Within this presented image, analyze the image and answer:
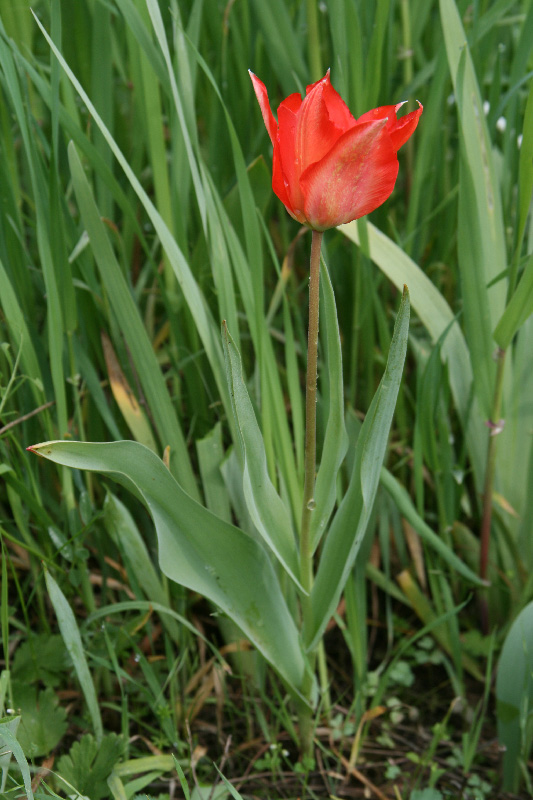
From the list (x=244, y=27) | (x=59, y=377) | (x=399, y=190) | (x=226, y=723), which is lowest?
(x=226, y=723)

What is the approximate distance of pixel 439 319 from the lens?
3.33ft

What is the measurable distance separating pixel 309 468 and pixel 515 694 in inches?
17.3

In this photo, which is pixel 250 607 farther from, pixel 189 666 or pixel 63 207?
pixel 63 207

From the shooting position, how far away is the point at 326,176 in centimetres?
58

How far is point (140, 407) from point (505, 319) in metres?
0.51

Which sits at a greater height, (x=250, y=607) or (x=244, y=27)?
(x=244, y=27)

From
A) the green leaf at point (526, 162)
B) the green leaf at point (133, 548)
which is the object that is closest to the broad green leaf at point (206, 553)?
the green leaf at point (133, 548)

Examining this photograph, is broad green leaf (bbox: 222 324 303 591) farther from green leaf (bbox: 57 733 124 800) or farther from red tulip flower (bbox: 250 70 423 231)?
green leaf (bbox: 57 733 124 800)

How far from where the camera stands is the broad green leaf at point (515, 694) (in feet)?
2.74

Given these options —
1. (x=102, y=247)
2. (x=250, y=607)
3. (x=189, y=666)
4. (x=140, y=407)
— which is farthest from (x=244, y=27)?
(x=189, y=666)

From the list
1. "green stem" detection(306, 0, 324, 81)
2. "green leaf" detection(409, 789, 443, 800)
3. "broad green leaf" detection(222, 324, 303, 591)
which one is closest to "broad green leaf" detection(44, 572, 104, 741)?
"broad green leaf" detection(222, 324, 303, 591)

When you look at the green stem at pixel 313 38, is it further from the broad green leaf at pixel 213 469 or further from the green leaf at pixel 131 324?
the broad green leaf at pixel 213 469

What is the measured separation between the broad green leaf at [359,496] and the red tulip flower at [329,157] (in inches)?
3.8

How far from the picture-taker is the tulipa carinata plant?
582 mm
